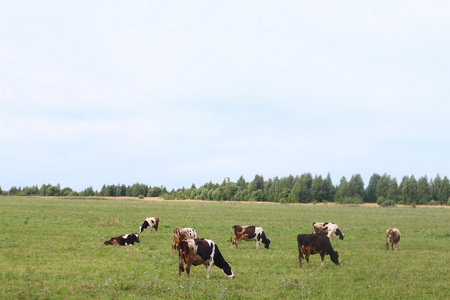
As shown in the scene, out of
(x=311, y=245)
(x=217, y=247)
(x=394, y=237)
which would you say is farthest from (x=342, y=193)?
(x=217, y=247)

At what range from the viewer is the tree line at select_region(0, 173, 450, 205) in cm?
14388

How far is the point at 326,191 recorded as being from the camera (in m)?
156

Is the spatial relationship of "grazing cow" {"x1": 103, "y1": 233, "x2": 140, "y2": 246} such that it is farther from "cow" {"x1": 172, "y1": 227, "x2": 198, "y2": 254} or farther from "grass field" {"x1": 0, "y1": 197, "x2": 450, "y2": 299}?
"cow" {"x1": 172, "y1": 227, "x2": 198, "y2": 254}

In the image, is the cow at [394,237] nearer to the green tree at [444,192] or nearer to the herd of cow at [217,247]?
the herd of cow at [217,247]

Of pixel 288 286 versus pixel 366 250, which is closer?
pixel 288 286

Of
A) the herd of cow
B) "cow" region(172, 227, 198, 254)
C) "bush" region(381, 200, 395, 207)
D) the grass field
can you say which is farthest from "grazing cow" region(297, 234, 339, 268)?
"bush" region(381, 200, 395, 207)

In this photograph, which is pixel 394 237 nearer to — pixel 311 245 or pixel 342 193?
pixel 311 245

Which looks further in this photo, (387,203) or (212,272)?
(387,203)

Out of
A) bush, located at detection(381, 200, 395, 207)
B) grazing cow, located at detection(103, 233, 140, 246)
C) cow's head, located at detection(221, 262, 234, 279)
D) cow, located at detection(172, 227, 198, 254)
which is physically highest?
cow, located at detection(172, 227, 198, 254)

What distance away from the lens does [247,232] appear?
23.0 m

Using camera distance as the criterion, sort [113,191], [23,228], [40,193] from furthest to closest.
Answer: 1. [113,191]
2. [40,193]
3. [23,228]

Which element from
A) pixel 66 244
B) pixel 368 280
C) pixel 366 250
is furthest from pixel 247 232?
pixel 66 244

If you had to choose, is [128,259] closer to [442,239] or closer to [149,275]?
[149,275]

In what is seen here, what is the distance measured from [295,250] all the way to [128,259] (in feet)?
33.0
